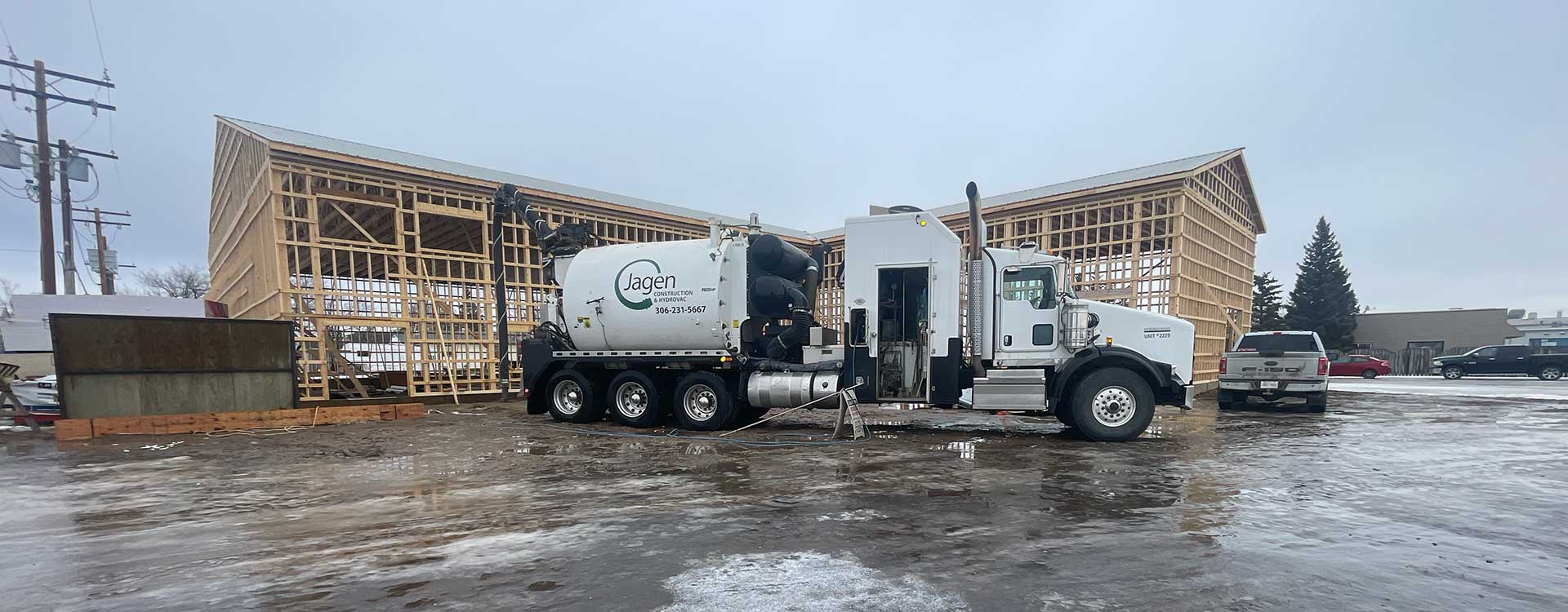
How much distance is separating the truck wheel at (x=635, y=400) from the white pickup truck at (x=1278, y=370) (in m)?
12.1

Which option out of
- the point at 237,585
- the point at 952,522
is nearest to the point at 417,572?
the point at 237,585

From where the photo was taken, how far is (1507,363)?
2522 cm

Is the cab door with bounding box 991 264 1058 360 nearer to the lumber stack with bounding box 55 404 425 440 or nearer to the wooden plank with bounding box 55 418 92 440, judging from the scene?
the lumber stack with bounding box 55 404 425 440

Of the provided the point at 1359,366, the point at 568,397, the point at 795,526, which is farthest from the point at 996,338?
the point at 1359,366

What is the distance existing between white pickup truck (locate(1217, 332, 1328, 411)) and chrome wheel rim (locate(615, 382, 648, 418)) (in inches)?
487

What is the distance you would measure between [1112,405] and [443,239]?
737 inches

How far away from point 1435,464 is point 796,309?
8638mm

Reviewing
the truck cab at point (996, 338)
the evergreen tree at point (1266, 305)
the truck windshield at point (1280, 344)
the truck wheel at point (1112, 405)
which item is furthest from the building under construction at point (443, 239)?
the evergreen tree at point (1266, 305)

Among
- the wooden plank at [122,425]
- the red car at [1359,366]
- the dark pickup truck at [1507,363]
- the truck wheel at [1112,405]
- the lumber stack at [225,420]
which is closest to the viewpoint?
the truck wheel at [1112,405]

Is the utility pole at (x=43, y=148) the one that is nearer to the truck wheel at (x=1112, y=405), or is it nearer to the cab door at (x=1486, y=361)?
the truck wheel at (x=1112, y=405)

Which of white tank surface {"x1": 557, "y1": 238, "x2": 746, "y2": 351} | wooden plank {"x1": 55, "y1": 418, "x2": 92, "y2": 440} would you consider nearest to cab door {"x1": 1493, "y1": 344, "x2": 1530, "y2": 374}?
white tank surface {"x1": 557, "y1": 238, "x2": 746, "y2": 351}

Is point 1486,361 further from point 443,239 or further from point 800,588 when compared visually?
point 443,239

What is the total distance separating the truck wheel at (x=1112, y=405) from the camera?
909cm

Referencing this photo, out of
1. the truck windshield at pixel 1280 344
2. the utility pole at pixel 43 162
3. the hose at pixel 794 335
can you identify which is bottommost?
the truck windshield at pixel 1280 344
